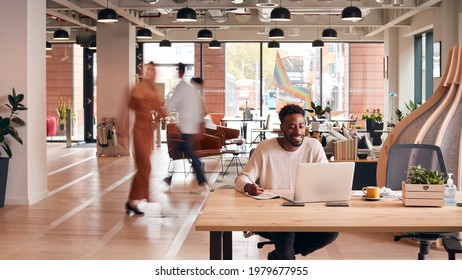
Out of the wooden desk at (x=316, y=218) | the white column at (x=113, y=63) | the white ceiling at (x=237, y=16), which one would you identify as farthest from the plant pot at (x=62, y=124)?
the wooden desk at (x=316, y=218)

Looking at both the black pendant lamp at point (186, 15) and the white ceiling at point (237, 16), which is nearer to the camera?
the black pendant lamp at point (186, 15)

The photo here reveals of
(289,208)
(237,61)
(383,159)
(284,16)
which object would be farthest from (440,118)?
(237,61)

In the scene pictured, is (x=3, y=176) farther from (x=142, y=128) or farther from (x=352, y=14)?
(x=352, y=14)

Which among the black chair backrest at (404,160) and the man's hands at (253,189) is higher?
the black chair backrest at (404,160)

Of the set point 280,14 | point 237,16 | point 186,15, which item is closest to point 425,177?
point 280,14

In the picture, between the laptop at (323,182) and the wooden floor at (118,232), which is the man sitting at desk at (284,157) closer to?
the laptop at (323,182)

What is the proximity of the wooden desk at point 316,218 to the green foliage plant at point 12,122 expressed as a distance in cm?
505

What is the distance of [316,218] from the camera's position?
3750 mm

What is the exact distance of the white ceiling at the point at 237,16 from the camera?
44.0 ft

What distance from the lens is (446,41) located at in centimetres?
1341

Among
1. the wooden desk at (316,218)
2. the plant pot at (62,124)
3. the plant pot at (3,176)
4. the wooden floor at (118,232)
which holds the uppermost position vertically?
the plant pot at (62,124)

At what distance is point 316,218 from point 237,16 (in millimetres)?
13980

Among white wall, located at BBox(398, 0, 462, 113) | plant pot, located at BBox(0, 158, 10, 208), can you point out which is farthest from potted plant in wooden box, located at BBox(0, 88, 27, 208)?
white wall, located at BBox(398, 0, 462, 113)

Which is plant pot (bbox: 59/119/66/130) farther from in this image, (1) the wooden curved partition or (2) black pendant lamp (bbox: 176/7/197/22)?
(1) the wooden curved partition
